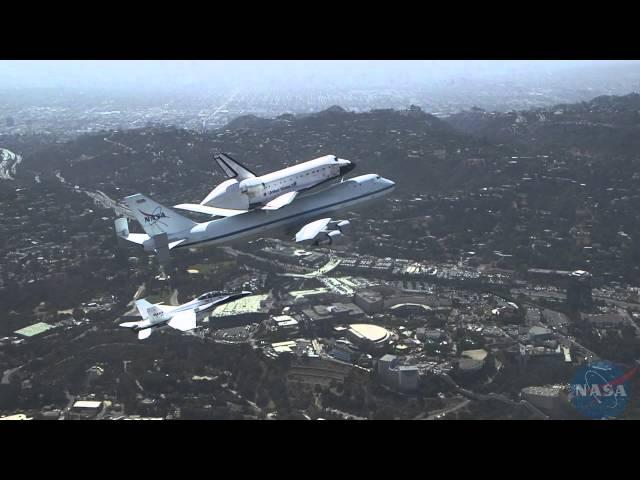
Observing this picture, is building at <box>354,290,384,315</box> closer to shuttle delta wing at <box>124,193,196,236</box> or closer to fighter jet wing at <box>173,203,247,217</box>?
fighter jet wing at <box>173,203,247,217</box>

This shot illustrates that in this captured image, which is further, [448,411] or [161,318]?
[448,411]

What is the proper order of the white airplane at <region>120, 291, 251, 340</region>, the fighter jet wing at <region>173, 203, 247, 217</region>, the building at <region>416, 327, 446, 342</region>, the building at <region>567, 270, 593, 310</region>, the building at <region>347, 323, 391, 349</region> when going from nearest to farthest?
the fighter jet wing at <region>173, 203, 247, 217</region> → the white airplane at <region>120, 291, 251, 340</region> → the building at <region>347, 323, 391, 349</region> → the building at <region>416, 327, 446, 342</region> → the building at <region>567, 270, 593, 310</region>

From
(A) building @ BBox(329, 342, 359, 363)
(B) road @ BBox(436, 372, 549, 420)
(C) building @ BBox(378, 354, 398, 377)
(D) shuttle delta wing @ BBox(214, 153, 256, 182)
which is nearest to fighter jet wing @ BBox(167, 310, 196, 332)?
(D) shuttle delta wing @ BBox(214, 153, 256, 182)

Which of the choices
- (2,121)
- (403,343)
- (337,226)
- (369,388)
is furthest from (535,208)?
(2,121)

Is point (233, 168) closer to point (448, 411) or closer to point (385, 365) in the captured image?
point (385, 365)

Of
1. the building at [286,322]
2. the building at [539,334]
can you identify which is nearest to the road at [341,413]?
the building at [286,322]

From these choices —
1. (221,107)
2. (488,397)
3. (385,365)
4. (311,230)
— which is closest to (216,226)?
(311,230)

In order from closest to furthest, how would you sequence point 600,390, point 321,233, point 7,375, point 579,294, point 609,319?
point 321,233
point 600,390
point 7,375
point 609,319
point 579,294
